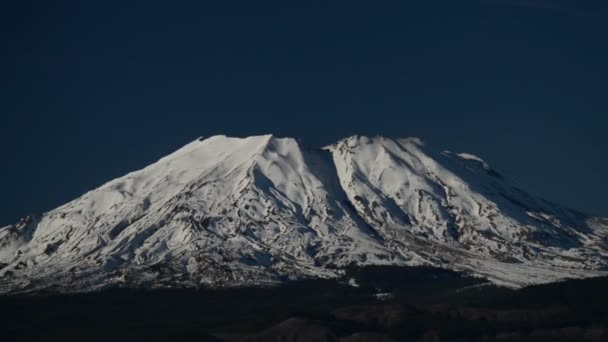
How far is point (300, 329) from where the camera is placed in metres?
184

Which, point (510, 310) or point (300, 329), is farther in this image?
point (510, 310)

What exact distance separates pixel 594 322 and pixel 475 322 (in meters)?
19.8

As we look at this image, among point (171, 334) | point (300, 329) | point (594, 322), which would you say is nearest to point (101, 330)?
point (171, 334)

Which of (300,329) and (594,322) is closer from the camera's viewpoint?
(300,329)

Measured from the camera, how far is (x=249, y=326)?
190375 mm

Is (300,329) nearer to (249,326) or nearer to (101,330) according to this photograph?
(249,326)

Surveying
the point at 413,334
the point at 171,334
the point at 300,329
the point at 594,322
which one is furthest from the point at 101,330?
the point at 594,322

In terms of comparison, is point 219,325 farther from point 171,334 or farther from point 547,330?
point 547,330

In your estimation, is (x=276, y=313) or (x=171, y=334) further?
(x=276, y=313)

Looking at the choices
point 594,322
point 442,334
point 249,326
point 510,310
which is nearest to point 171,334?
point 249,326

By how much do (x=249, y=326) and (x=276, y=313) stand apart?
33.7ft

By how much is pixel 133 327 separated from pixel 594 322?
70.9 meters

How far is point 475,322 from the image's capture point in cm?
19275

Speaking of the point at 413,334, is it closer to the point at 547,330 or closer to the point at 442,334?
the point at 442,334
